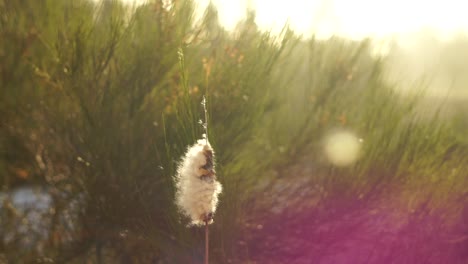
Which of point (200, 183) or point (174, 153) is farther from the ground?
point (174, 153)

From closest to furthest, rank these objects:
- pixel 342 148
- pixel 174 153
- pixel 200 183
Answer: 1. pixel 200 183
2. pixel 174 153
3. pixel 342 148

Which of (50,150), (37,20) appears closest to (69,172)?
(50,150)

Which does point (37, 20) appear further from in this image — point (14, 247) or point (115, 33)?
point (14, 247)

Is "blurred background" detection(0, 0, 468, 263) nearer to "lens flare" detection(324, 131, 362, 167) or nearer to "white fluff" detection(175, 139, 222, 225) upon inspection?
"lens flare" detection(324, 131, 362, 167)

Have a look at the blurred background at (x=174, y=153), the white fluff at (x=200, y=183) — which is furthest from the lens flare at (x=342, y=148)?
the white fluff at (x=200, y=183)

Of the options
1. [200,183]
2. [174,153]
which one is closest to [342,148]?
[174,153]

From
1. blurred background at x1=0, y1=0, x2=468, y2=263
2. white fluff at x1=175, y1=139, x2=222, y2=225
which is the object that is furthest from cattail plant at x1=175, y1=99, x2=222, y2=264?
blurred background at x1=0, y1=0, x2=468, y2=263

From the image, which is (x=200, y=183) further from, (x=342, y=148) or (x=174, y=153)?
(x=342, y=148)

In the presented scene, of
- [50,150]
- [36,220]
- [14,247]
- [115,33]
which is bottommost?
[14,247]
